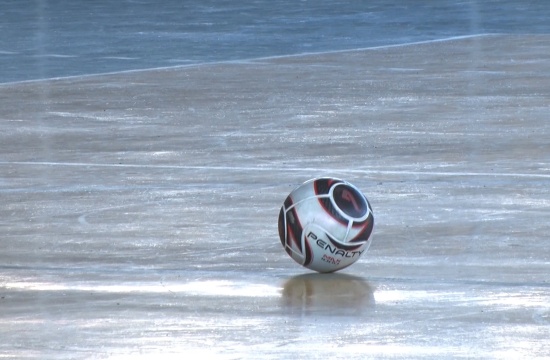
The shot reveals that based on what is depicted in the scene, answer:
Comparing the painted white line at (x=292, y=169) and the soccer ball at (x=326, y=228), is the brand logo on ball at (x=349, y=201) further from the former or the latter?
the painted white line at (x=292, y=169)

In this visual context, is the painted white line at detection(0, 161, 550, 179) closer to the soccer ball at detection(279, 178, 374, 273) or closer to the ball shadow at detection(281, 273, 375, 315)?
the soccer ball at detection(279, 178, 374, 273)

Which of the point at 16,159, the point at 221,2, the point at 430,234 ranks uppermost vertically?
the point at 430,234

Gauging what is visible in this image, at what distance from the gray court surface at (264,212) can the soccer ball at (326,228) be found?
0.11 metres

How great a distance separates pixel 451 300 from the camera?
25.1 feet

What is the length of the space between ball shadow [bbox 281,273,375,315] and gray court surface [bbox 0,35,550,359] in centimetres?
2

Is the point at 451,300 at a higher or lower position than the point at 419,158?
higher

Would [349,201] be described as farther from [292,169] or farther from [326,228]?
[292,169]

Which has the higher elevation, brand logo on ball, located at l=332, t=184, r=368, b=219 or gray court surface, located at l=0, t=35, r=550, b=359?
brand logo on ball, located at l=332, t=184, r=368, b=219

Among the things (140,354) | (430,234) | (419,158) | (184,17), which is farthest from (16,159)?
(184,17)

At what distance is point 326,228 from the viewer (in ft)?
26.9

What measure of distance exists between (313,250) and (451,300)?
0.89 metres

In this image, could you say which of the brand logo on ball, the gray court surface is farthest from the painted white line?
the brand logo on ball

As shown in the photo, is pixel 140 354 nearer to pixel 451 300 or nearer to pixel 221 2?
pixel 451 300

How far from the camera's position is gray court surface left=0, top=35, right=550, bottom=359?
7.04 meters
